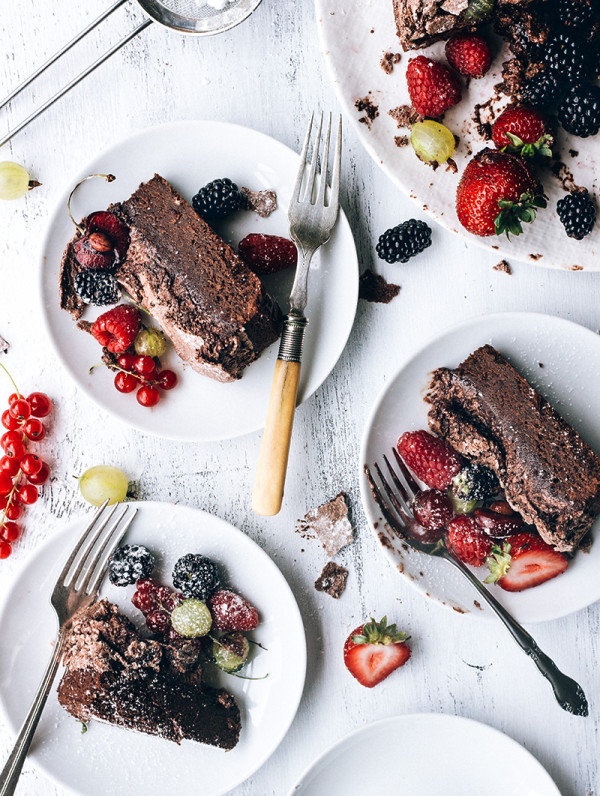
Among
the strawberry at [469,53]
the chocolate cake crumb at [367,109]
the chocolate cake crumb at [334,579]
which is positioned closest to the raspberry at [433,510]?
the chocolate cake crumb at [334,579]

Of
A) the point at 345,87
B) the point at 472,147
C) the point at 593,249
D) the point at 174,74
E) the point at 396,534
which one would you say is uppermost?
the point at 174,74

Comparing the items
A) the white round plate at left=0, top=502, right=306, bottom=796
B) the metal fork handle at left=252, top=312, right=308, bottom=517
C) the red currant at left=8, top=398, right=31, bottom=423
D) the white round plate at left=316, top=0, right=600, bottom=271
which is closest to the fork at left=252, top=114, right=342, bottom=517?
the metal fork handle at left=252, top=312, right=308, bottom=517

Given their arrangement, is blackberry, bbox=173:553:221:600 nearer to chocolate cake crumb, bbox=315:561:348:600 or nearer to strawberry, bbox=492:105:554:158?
chocolate cake crumb, bbox=315:561:348:600

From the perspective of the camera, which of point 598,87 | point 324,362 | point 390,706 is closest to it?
point 598,87

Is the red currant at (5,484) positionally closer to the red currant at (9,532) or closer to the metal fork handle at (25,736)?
the red currant at (9,532)

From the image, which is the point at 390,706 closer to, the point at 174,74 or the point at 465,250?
the point at 465,250

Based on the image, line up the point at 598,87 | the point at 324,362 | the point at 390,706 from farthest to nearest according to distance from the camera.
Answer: the point at 390,706, the point at 324,362, the point at 598,87

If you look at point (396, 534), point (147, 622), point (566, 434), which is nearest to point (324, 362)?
point (396, 534)
